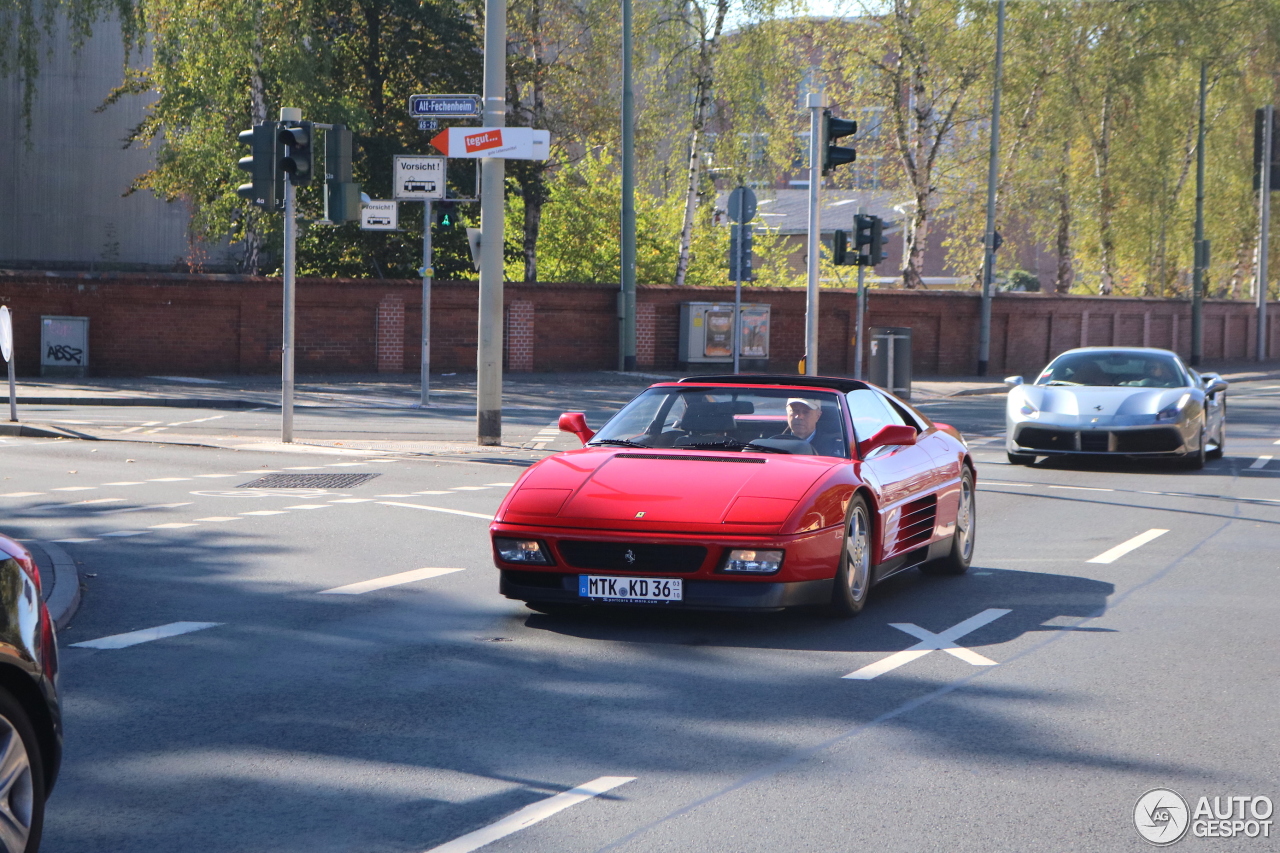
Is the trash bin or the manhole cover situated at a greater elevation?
the trash bin

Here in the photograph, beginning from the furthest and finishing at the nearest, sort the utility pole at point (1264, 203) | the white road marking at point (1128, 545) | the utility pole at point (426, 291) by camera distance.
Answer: the utility pole at point (1264, 203) < the utility pole at point (426, 291) < the white road marking at point (1128, 545)

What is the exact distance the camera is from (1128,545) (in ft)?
35.8

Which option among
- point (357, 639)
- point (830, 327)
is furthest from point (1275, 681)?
point (830, 327)

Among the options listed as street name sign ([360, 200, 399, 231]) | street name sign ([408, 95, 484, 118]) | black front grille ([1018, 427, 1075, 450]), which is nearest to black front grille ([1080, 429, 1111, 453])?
black front grille ([1018, 427, 1075, 450])

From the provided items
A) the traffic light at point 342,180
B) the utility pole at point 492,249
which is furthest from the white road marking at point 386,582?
the traffic light at point 342,180

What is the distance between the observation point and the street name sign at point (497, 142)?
17562mm

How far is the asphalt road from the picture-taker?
467cm

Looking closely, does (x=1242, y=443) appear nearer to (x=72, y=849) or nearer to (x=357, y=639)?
(x=357, y=639)

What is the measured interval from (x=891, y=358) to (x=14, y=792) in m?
25.4

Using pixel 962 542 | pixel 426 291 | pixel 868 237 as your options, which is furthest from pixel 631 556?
pixel 868 237

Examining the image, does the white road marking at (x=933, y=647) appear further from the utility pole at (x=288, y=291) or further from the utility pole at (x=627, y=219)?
the utility pole at (x=627, y=219)

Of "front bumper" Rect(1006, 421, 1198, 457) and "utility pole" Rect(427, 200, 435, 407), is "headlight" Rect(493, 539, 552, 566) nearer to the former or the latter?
"front bumper" Rect(1006, 421, 1198, 457)

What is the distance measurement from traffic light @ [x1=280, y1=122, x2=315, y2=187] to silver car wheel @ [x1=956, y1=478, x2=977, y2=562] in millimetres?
10338

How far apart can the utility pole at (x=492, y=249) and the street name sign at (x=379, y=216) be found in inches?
259
